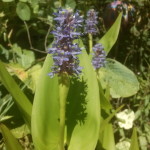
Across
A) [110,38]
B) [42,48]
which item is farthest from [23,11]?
[110,38]

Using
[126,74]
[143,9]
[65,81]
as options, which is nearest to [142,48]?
[143,9]

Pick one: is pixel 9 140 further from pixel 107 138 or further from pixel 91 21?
pixel 91 21

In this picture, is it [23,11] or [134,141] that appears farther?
[23,11]

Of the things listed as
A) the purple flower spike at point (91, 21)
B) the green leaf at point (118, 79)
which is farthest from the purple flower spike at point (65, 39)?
the green leaf at point (118, 79)

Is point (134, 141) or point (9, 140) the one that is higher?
point (9, 140)

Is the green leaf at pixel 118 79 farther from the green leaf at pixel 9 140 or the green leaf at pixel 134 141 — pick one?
the green leaf at pixel 9 140
